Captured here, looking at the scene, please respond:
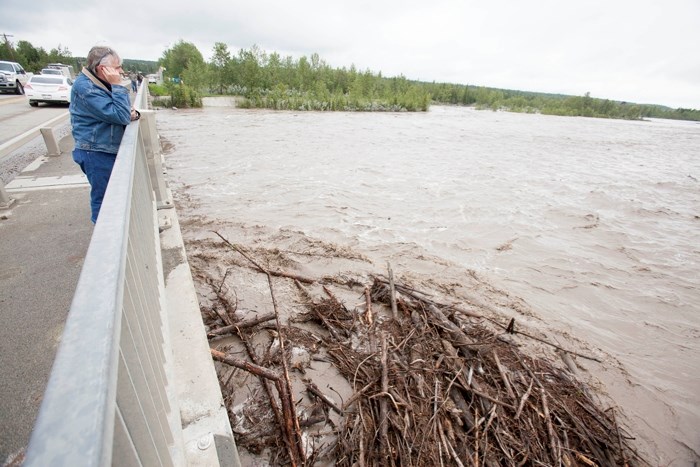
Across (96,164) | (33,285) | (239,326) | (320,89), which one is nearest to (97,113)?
(96,164)

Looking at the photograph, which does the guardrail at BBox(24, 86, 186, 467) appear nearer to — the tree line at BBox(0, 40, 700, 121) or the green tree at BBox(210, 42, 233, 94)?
the tree line at BBox(0, 40, 700, 121)

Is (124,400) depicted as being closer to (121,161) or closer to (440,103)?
(121,161)

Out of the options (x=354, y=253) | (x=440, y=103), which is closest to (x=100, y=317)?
(x=354, y=253)

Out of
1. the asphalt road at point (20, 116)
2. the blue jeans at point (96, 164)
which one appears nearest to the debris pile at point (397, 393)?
the blue jeans at point (96, 164)

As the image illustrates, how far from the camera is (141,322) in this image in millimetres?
1479

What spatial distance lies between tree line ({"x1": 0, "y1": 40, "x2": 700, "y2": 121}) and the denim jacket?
34.1 meters

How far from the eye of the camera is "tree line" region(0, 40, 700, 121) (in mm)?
39531

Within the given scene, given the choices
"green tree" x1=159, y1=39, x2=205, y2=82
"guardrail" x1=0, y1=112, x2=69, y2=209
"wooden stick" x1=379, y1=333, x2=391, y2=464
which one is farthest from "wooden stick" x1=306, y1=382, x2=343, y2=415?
"green tree" x1=159, y1=39, x2=205, y2=82

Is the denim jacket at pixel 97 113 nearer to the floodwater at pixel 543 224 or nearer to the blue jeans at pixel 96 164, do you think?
the blue jeans at pixel 96 164

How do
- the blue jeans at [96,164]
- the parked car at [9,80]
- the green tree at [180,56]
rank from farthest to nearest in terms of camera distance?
1. the green tree at [180,56]
2. the parked car at [9,80]
3. the blue jeans at [96,164]

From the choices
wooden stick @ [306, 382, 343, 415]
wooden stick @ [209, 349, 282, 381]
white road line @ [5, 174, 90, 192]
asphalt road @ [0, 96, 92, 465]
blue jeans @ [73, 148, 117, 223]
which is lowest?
wooden stick @ [306, 382, 343, 415]

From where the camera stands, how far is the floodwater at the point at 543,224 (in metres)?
4.14

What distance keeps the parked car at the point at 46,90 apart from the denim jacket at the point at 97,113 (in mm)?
16889

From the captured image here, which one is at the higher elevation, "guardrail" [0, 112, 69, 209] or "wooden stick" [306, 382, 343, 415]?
"guardrail" [0, 112, 69, 209]
